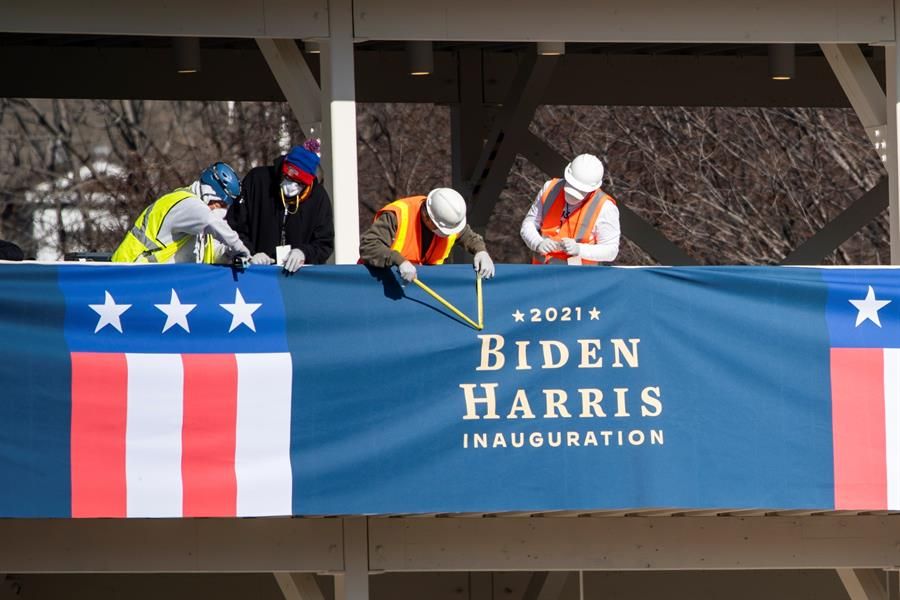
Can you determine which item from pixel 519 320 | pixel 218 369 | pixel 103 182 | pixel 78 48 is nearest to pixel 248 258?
pixel 218 369

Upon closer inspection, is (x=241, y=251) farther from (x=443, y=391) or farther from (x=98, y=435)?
(x=443, y=391)

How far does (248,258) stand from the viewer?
39.0ft

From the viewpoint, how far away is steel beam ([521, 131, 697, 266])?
54.2ft

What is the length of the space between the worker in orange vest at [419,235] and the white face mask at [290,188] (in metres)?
0.46

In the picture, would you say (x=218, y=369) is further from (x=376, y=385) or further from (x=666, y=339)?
(x=666, y=339)

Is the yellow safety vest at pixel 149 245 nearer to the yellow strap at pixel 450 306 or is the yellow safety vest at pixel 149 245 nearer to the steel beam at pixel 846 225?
the yellow strap at pixel 450 306

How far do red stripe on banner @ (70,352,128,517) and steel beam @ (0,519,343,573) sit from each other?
0.56 m

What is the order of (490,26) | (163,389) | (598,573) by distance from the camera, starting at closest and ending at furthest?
(163,389), (490,26), (598,573)

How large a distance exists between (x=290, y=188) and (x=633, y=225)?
5.21 meters

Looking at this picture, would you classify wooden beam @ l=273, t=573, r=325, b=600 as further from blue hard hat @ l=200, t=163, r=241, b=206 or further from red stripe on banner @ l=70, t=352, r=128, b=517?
blue hard hat @ l=200, t=163, r=241, b=206

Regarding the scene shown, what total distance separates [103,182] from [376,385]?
1992 centimetres

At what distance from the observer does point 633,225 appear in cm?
1689

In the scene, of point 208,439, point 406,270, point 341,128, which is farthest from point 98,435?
point 341,128

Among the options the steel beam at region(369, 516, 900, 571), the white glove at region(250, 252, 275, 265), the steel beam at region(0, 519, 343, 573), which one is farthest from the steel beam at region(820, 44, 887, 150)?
the steel beam at region(0, 519, 343, 573)
